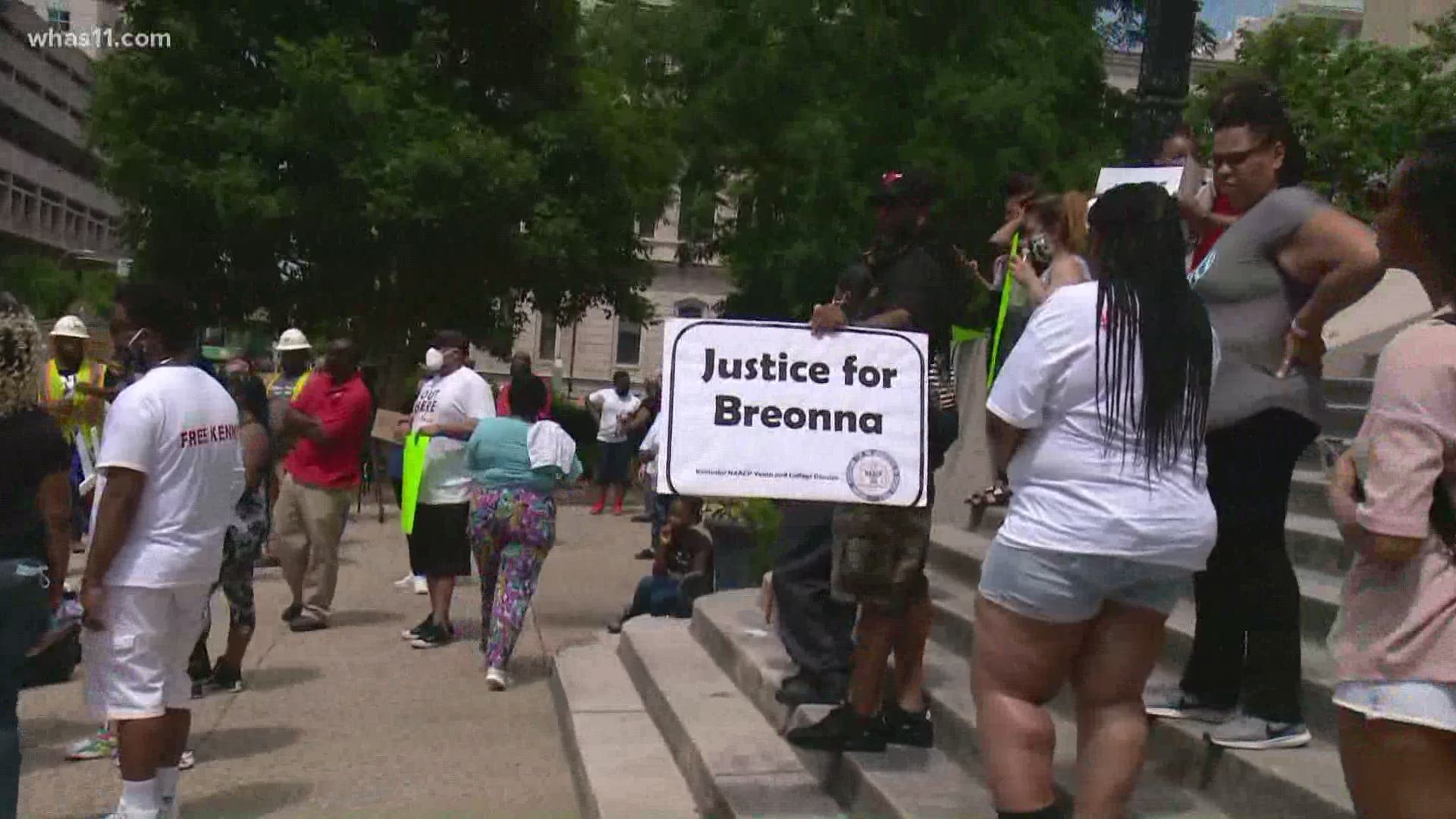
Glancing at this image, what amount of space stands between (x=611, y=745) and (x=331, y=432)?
4102mm

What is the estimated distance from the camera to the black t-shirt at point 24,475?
16.4 feet

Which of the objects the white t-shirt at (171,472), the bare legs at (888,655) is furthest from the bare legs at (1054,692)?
the white t-shirt at (171,472)

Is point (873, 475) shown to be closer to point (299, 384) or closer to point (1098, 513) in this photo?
point (1098, 513)

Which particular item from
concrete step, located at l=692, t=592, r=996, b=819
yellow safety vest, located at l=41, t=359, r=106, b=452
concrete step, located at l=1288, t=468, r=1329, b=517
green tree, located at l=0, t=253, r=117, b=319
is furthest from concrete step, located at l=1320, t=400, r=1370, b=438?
green tree, located at l=0, t=253, r=117, b=319

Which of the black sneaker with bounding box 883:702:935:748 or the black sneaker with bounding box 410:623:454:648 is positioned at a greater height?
the black sneaker with bounding box 883:702:935:748

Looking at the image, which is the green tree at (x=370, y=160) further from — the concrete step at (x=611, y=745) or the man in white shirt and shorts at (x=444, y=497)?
the concrete step at (x=611, y=745)

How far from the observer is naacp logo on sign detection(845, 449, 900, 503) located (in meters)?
4.83

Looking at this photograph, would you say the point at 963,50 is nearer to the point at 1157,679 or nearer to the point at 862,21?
the point at 862,21

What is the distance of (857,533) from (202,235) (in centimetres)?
2115

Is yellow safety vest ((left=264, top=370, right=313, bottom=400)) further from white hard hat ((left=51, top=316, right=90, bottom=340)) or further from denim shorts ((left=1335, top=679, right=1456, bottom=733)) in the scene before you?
denim shorts ((left=1335, top=679, right=1456, bottom=733))

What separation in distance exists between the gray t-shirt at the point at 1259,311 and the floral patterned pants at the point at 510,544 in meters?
5.01

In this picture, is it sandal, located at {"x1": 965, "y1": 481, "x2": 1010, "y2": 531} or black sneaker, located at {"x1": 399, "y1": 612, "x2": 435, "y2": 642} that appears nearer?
sandal, located at {"x1": 965, "y1": 481, "x2": 1010, "y2": 531}

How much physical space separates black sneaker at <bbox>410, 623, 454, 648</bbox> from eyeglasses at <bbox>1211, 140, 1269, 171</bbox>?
681cm

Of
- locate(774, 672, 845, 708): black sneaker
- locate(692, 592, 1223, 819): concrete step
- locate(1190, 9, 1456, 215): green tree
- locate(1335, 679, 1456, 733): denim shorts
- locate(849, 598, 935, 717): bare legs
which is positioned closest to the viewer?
locate(1335, 679, 1456, 733): denim shorts
